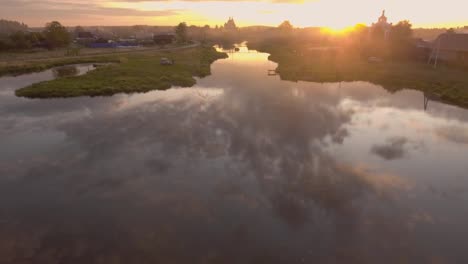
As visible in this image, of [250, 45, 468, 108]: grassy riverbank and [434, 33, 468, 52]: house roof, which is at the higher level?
[434, 33, 468, 52]: house roof

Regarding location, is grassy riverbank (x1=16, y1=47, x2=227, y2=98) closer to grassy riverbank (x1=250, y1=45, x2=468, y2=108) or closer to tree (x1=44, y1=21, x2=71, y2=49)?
grassy riverbank (x1=250, y1=45, x2=468, y2=108)

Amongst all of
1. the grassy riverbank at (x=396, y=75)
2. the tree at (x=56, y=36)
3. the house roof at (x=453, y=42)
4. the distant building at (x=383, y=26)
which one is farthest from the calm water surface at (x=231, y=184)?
the tree at (x=56, y=36)

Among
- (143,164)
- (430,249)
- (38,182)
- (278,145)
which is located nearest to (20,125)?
(38,182)

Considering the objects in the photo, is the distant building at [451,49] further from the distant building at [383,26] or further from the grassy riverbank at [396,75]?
the distant building at [383,26]

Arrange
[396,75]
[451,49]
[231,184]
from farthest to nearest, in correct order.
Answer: [451,49] < [396,75] < [231,184]

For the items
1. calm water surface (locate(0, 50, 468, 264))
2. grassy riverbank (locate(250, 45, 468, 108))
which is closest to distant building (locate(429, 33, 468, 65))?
grassy riverbank (locate(250, 45, 468, 108))

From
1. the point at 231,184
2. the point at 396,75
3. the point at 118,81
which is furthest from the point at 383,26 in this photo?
the point at 231,184

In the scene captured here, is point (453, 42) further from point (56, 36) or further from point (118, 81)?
point (56, 36)

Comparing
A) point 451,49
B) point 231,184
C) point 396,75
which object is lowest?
point 231,184
